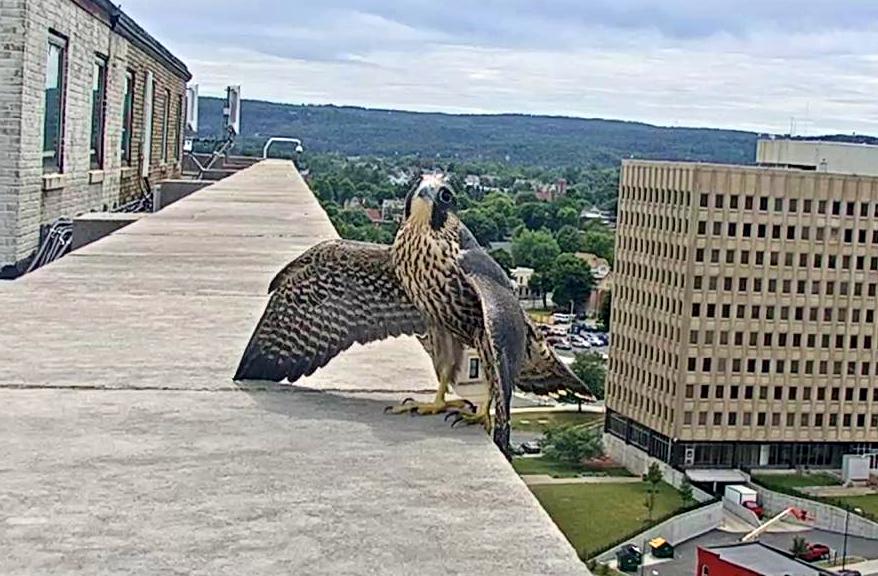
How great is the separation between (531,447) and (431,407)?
36738 millimetres

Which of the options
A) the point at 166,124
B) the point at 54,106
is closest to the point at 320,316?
the point at 54,106

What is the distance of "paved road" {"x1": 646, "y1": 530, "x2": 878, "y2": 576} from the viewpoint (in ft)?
98.5

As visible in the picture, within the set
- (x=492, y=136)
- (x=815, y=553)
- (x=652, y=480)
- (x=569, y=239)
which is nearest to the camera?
(x=815, y=553)

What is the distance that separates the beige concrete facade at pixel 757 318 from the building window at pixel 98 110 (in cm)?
2755

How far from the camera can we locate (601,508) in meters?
34.4

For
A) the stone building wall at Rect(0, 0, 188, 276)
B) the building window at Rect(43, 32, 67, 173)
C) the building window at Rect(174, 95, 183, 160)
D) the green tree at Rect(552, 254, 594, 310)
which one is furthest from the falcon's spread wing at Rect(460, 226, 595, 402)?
the green tree at Rect(552, 254, 594, 310)

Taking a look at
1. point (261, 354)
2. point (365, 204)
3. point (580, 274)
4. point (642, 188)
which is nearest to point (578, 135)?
point (580, 274)

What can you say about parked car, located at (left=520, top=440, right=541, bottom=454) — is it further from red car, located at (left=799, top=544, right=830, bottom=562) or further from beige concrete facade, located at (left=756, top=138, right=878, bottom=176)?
beige concrete facade, located at (left=756, top=138, right=878, bottom=176)

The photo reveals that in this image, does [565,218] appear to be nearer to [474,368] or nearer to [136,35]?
[136,35]

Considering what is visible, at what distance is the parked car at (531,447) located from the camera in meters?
38.7

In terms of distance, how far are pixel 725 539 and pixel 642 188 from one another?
52.0 ft

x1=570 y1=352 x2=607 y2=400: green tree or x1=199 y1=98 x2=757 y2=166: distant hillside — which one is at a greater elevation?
x1=199 y1=98 x2=757 y2=166: distant hillside

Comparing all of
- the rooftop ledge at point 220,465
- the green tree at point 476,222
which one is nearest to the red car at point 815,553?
the green tree at point 476,222

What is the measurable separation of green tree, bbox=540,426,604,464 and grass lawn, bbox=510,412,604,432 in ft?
3.62
